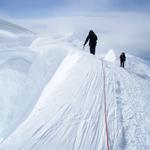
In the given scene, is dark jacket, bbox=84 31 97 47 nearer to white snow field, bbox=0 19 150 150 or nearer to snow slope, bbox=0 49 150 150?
white snow field, bbox=0 19 150 150

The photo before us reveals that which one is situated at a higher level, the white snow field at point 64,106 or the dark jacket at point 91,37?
the dark jacket at point 91,37

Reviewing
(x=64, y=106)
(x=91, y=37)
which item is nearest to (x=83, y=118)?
(x=64, y=106)

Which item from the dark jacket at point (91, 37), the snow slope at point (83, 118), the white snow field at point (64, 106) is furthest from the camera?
the dark jacket at point (91, 37)

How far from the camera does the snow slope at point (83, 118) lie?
24.1 ft

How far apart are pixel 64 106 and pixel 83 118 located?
3.59ft

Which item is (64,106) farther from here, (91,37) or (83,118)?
(91,37)

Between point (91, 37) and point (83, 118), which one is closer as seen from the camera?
point (83, 118)

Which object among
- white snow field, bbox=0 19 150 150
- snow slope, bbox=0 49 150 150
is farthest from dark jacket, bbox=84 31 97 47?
snow slope, bbox=0 49 150 150

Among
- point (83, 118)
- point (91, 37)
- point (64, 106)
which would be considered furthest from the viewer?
point (91, 37)

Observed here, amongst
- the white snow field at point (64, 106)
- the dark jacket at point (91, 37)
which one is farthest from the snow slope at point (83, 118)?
the dark jacket at point (91, 37)

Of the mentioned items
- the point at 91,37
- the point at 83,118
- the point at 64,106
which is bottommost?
the point at 83,118

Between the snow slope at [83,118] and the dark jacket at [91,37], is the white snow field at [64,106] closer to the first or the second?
the snow slope at [83,118]

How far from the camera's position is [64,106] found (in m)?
9.48

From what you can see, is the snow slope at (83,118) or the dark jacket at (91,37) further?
the dark jacket at (91,37)
